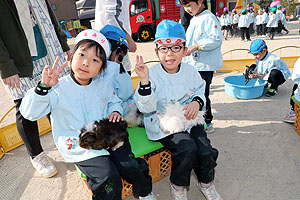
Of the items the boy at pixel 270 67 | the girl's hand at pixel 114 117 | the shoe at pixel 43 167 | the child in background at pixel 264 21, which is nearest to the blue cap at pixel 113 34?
the girl's hand at pixel 114 117

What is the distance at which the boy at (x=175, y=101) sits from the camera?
1469mm

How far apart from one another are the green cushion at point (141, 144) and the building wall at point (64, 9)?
24.0 metres

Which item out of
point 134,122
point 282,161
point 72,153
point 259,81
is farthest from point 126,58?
point 259,81

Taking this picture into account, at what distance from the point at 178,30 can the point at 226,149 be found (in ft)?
4.39

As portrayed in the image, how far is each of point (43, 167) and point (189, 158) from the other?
142cm

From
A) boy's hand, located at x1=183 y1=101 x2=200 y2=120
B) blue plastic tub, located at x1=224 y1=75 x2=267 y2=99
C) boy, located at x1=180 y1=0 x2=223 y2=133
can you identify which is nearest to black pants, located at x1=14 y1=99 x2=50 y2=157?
boy's hand, located at x1=183 y1=101 x2=200 y2=120

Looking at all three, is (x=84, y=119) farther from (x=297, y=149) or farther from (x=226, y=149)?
(x=297, y=149)

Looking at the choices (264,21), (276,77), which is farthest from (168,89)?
(264,21)

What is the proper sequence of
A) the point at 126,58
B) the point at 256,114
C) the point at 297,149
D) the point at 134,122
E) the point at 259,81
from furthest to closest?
the point at 259,81, the point at 256,114, the point at 126,58, the point at 297,149, the point at 134,122

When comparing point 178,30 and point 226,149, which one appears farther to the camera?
point 226,149

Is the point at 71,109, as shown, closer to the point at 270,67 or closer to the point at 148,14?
the point at 270,67

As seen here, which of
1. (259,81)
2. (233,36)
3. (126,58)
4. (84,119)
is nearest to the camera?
(84,119)

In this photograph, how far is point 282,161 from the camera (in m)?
1.95

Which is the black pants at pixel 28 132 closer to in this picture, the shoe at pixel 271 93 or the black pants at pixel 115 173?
the black pants at pixel 115 173
